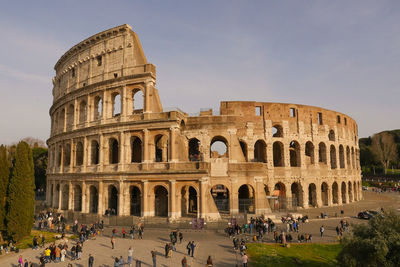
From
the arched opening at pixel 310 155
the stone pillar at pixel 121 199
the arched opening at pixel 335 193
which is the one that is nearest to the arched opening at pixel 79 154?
the stone pillar at pixel 121 199

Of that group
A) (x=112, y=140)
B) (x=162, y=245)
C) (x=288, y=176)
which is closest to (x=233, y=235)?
(x=162, y=245)

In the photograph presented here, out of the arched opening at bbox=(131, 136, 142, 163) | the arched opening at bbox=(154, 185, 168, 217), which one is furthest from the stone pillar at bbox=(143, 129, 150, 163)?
the arched opening at bbox=(131, 136, 142, 163)

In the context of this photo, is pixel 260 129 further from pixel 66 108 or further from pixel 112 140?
pixel 66 108

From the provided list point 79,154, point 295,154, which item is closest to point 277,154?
point 295,154

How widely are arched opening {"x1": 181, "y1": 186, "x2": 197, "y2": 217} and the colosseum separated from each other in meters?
0.10

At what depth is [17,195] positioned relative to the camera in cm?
2048

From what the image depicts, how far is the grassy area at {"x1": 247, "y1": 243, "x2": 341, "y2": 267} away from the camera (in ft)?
48.9

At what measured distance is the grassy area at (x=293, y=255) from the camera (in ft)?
48.9

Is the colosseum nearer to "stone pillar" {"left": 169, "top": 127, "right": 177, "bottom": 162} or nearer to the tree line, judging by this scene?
"stone pillar" {"left": 169, "top": 127, "right": 177, "bottom": 162}

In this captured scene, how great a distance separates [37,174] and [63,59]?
99.6ft

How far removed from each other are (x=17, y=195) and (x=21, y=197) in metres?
0.33

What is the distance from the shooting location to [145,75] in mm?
25672

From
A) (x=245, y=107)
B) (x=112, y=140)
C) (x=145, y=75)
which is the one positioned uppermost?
(x=145, y=75)

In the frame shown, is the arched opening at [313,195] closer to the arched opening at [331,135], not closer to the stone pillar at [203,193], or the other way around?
the arched opening at [331,135]
